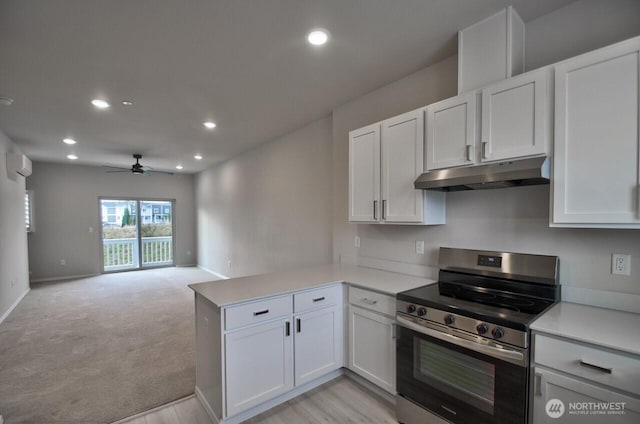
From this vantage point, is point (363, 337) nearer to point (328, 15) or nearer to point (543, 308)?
point (543, 308)

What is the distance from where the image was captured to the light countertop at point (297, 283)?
2.13m

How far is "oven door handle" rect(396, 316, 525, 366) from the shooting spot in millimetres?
1537

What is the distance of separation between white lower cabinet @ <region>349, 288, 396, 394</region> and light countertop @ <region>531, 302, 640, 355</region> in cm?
97

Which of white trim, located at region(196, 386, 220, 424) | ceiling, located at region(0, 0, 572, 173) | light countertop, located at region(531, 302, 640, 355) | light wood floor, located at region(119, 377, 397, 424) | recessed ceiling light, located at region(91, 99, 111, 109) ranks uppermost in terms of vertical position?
ceiling, located at region(0, 0, 572, 173)

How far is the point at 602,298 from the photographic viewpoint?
1726mm

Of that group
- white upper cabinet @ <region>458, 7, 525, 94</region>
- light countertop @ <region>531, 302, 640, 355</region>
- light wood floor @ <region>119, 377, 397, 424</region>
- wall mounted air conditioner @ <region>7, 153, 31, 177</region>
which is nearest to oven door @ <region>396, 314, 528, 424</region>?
light countertop @ <region>531, 302, 640, 355</region>

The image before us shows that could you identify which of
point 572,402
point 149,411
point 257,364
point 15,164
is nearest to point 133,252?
point 15,164

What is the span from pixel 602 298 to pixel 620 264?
216mm

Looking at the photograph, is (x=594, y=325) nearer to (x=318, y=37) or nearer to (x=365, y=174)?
(x=365, y=174)

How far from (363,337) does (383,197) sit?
1173 millimetres

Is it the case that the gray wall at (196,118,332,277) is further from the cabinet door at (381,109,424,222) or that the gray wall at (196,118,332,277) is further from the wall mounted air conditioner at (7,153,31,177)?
the wall mounted air conditioner at (7,153,31,177)

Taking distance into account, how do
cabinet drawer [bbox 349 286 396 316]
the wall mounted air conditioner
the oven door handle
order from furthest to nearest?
the wall mounted air conditioner
cabinet drawer [bbox 349 286 396 316]
the oven door handle

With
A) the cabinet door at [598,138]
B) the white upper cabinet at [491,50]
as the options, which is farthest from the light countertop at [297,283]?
the white upper cabinet at [491,50]

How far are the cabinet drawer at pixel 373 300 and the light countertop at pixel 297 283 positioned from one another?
2.2 inches
